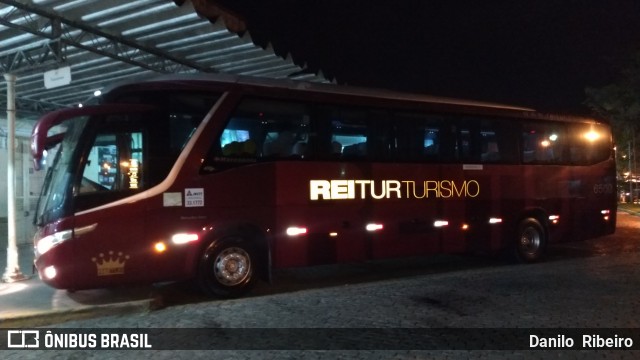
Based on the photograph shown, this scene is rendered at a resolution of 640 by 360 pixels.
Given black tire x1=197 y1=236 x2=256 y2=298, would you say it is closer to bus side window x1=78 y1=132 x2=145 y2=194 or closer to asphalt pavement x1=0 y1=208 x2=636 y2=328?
asphalt pavement x1=0 y1=208 x2=636 y2=328

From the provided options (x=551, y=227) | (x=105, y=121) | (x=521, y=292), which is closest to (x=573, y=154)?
(x=551, y=227)

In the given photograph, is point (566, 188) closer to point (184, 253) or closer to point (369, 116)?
point (369, 116)

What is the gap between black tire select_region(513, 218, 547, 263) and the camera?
11.8 meters

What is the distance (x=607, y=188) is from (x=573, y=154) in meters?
1.54

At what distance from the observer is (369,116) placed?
32.1ft

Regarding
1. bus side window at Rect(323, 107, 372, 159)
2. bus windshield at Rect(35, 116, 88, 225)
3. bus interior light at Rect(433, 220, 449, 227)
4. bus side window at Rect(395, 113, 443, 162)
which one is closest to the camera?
bus windshield at Rect(35, 116, 88, 225)

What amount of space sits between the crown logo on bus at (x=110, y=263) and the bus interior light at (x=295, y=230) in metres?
2.53

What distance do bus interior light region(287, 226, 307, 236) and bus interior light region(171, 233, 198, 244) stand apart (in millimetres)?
1556

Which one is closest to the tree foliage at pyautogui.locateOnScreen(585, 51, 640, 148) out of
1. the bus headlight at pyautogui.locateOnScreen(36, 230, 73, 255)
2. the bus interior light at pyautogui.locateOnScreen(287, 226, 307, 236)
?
the bus interior light at pyautogui.locateOnScreen(287, 226, 307, 236)

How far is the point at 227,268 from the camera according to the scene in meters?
8.34

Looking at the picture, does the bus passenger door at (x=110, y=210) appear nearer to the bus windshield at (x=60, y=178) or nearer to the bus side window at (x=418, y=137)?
the bus windshield at (x=60, y=178)

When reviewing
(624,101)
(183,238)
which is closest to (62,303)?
(183,238)

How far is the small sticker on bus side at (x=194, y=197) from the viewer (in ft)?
25.9

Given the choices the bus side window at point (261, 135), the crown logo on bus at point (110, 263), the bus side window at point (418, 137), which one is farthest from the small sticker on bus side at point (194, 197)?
the bus side window at point (418, 137)
